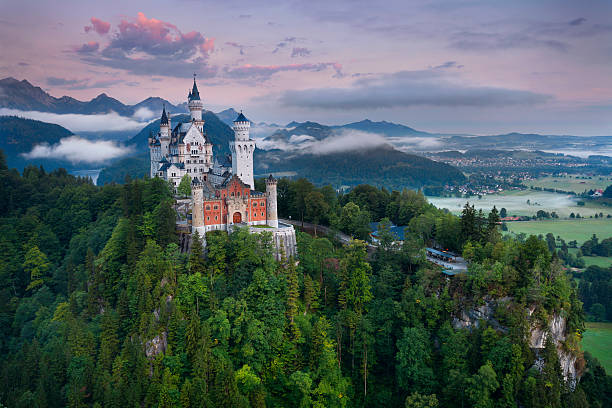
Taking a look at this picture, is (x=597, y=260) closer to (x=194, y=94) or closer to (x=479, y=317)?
(x=479, y=317)

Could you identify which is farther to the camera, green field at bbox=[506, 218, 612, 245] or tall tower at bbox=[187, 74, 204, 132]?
green field at bbox=[506, 218, 612, 245]

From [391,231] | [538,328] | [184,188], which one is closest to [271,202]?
[391,231]

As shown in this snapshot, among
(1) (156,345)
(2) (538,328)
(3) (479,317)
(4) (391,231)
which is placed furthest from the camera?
(4) (391,231)

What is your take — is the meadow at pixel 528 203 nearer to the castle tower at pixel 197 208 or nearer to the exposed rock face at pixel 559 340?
the exposed rock face at pixel 559 340

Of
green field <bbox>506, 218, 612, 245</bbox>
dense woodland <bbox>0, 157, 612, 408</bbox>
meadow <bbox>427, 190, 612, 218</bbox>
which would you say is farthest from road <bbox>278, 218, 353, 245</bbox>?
meadow <bbox>427, 190, 612, 218</bbox>

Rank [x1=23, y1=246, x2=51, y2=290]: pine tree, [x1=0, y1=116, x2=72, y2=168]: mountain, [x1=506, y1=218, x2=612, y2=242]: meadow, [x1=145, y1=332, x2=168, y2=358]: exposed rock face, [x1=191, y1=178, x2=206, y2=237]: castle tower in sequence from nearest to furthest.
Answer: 1. [x1=145, y1=332, x2=168, y2=358]: exposed rock face
2. [x1=191, y1=178, x2=206, y2=237]: castle tower
3. [x1=23, y1=246, x2=51, y2=290]: pine tree
4. [x1=506, y1=218, x2=612, y2=242]: meadow
5. [x1=0, y1=116, x2=72, y2=168]: mountain

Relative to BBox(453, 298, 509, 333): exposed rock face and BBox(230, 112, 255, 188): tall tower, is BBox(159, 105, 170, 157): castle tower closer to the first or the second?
BBox(230, 112, 255, 188): tall tower
